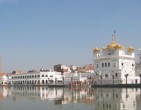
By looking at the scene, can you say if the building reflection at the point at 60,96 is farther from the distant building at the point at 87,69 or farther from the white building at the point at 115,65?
the distant building at the point at 87,69

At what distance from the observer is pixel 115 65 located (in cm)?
6938

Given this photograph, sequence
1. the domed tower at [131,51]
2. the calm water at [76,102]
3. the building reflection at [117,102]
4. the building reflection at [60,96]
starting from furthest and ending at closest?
the domed tower at [131,51]
the building reflection at [60,96]
the calm water at [76,102]
the building reflection at [117,102]

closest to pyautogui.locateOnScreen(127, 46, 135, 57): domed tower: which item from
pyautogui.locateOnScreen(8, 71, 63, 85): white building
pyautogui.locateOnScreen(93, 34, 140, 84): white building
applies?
pyautogui.locateOnScreen(93, 34, 140, 84): white building

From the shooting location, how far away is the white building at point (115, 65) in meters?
67.9

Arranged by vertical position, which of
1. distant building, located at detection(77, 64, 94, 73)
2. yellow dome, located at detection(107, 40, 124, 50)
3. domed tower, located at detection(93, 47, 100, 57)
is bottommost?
distant building, located at detection(77, 64, 94, 73)

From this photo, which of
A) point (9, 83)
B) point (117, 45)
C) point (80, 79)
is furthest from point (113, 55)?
point (9, 83)

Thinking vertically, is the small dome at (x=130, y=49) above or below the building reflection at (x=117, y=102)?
above

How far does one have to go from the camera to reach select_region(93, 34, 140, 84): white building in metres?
67.9

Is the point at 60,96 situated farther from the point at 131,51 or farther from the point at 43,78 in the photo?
the point at 43,78

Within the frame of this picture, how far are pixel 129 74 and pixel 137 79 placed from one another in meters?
2.21

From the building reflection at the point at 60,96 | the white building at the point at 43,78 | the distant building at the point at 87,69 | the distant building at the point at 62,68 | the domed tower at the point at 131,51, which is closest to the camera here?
the building reflection at the point at 60,96

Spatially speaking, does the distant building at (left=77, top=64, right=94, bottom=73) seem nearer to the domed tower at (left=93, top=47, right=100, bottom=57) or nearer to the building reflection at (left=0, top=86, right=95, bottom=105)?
the domed tower at (left=93, top=47, right=100, bottom=57)

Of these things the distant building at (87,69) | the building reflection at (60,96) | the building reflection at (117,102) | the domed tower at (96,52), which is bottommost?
the building reflection at (60,96)

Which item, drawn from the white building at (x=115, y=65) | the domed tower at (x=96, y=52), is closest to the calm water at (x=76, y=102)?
the white building at (x=115, y=65)
